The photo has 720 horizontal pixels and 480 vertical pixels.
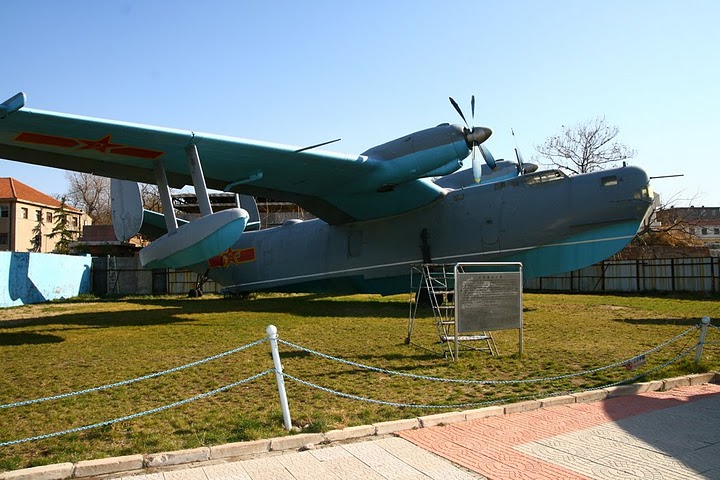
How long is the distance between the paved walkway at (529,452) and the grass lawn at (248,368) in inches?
23.3

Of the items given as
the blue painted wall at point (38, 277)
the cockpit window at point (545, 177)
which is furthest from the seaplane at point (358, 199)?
the blue painted wall at point (38, 277)

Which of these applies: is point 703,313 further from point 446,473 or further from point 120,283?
point 120,283

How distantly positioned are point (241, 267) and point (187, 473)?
17871 mm

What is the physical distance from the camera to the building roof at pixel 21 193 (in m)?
60.9

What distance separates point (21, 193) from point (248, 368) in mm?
68059

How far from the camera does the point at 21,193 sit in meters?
63.2

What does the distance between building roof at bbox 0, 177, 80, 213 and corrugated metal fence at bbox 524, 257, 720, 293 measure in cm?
5962

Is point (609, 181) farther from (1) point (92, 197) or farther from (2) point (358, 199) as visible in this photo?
(1) point (92, 197)

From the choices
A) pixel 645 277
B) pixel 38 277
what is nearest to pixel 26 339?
pixel 38 277

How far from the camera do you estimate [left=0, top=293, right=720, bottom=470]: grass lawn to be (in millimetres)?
5461

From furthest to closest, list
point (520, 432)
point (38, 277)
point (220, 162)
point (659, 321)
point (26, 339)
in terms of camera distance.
A: point (38, 277)
point (220, 162)
point (659, 321)
point (26, 339)
point (520, 432)

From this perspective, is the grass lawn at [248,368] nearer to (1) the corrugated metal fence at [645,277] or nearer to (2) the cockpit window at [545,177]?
(2) the cockpit window at [545,177]

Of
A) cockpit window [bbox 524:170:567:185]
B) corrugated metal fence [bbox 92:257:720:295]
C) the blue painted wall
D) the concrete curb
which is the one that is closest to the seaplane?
cockpit window [bbox 524:170:567:185]

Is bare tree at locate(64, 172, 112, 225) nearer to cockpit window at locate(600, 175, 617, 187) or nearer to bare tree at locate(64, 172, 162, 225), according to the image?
bare tree at locate(64, 172, 162, 225)
